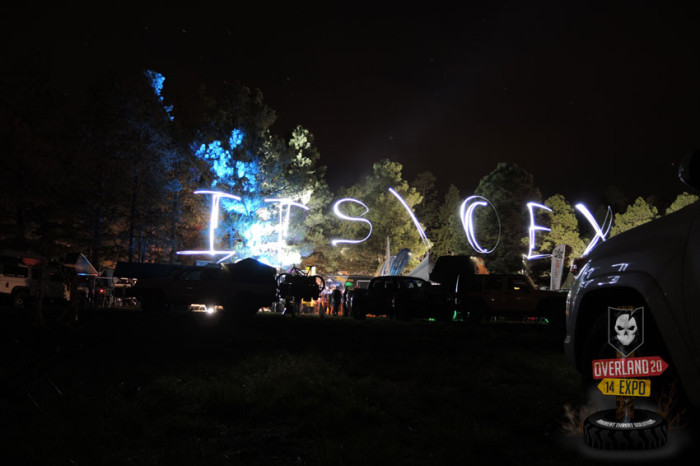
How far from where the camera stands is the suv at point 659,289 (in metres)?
2.73

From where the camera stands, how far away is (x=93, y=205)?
37.7m

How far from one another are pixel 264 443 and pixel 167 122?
3883 cm

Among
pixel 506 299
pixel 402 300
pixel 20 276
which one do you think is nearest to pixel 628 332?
pixel 402 300

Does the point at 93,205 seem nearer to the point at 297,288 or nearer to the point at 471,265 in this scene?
the point at 297,288

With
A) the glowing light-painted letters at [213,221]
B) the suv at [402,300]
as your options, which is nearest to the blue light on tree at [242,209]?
the glowing light-painted letters at [213,221]

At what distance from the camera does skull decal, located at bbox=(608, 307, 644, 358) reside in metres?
2.93

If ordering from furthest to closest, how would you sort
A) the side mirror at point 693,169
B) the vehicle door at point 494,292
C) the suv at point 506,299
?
1. the vehicle door at point 494,292
2. the suv at point 506,299
3. the side mirror at point 693,169

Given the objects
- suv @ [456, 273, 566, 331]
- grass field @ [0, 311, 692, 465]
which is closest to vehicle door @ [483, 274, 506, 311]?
suv @ [456, 273, 566, 331]

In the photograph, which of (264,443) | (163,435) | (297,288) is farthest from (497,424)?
(297,288)

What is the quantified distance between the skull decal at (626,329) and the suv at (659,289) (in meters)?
0.07

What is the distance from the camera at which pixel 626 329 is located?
297 centimetres

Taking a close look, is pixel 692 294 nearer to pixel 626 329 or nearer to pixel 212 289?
pixel 626 329

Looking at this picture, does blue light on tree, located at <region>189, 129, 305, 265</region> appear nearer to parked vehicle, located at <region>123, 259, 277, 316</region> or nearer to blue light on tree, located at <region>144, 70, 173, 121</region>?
blue light on tree, located at <region>144, 70, 173, 121</region>

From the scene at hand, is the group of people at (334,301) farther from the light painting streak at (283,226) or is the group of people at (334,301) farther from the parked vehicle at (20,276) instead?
the parked vehicle at (20,276)
